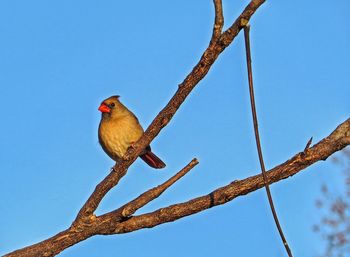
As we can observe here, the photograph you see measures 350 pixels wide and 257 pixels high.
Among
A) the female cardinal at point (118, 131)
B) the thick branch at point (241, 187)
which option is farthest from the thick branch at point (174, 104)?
the female cardinal at point (118, 131)

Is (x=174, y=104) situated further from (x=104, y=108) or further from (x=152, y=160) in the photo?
(x=104, y=108)

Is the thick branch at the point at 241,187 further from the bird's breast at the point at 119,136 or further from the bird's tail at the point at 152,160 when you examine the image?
the bird's tail at the point at 152,160

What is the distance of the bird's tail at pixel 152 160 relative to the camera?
18.3 ft

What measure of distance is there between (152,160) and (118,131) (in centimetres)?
36

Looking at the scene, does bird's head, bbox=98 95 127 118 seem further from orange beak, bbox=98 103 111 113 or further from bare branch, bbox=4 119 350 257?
bare branch, bbox=4 119 350 257

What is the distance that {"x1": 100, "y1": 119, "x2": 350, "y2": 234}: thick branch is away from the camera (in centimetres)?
298

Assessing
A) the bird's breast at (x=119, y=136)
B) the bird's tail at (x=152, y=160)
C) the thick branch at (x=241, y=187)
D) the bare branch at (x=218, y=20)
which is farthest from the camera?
the bird's tail at (x=152, y=160)

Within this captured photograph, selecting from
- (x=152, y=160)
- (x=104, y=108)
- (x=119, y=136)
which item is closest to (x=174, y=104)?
(x=119, y=136)

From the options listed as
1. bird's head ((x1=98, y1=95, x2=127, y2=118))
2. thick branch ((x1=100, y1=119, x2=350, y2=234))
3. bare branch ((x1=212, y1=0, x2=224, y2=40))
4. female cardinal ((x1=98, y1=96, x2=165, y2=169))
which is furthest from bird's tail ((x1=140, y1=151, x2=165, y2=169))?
bare branch ((x1=212, y1=0, x2=224, y2=40))

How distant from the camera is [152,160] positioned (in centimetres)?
560

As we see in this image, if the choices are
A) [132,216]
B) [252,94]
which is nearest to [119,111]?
[132,216]

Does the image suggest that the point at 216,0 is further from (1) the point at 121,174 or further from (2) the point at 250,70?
(1) the point at 121,174

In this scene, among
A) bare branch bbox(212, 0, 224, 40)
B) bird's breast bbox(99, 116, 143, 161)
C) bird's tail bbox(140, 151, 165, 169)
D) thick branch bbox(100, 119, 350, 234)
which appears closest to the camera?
bare branch bbox(212, 0, 224, 40)

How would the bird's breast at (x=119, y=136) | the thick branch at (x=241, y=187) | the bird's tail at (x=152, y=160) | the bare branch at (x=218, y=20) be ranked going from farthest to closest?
the bird's tail at (x=152, y=160), the bird's breast at (x=119, y=136), the thick branch at (x=241, y=187), the bare branch at (x=218, y=20)
